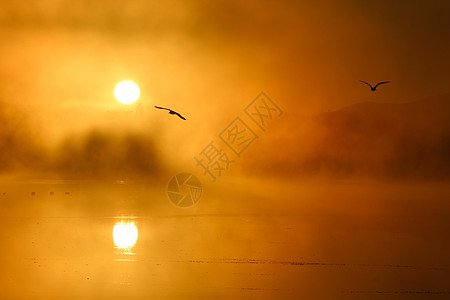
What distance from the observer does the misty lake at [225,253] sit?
817 inches

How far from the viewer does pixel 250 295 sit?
65.6ft

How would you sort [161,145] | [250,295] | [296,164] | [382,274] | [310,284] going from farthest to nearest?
1. [161,145]
2. [296,164]
3. [382,274]
4. [310,284]
5. [250,295]

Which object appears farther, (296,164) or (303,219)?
(296,164)

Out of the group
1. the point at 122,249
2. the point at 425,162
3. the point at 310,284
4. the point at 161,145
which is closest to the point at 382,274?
the point at 310,284

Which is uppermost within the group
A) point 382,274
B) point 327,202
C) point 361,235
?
point 327,202

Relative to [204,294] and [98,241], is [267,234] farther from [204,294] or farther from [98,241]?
[204,294]

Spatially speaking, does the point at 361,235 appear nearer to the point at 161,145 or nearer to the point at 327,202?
the point at 327,202

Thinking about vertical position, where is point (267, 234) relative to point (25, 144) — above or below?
below

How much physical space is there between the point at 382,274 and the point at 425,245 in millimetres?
6945

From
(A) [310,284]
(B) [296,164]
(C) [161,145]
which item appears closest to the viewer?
(A) [310,284]

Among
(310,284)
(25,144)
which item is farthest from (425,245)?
(25,144)

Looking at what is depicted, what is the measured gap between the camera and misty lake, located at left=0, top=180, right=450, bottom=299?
20.8 m

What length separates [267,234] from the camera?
31.5 meters

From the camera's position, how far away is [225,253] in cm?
2645
